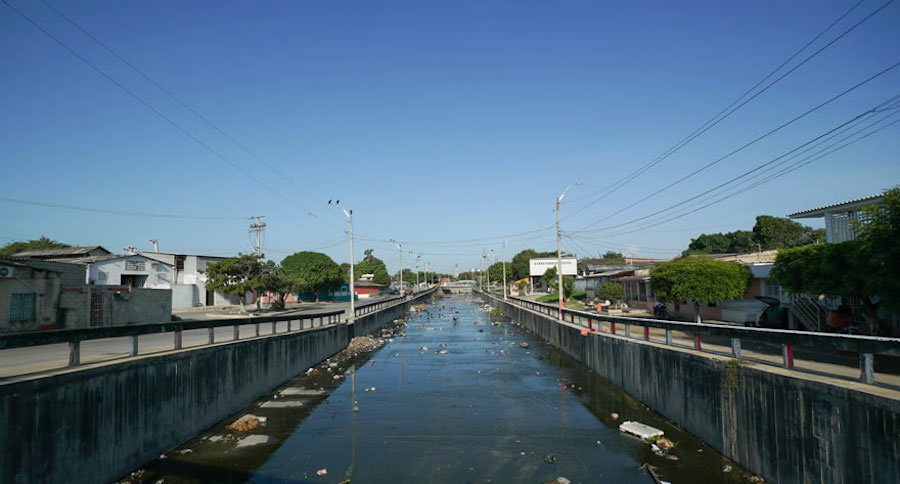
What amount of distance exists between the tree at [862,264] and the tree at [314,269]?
6350cm

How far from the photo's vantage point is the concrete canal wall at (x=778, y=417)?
6129mm

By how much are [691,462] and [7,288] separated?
27644mm

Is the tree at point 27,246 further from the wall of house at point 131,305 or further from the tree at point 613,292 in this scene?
the tree at point 613,292

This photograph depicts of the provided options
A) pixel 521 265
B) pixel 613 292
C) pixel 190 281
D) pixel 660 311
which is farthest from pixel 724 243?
pixel 190 281

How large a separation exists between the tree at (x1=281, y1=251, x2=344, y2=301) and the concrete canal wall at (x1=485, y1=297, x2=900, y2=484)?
210ft

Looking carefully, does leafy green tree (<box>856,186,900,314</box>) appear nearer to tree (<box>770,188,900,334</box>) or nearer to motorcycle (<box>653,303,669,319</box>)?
tree (<box>770,188,900,334</box>)

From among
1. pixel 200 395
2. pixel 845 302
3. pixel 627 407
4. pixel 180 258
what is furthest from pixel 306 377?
pixel 180 258

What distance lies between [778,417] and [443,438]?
21.6 feet

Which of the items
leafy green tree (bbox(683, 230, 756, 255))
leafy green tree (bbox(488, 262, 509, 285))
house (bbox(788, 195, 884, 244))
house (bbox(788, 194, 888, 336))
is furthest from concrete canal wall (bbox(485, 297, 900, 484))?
leafy green tree (bbox(488, 262, 509, 285))

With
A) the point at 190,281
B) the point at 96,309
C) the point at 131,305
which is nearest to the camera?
the point at 96,309

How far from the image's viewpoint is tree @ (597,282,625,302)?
148ft

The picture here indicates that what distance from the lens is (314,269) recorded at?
73.9 metres

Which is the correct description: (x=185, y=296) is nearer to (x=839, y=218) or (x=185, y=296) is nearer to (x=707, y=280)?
(x=707, y=280)

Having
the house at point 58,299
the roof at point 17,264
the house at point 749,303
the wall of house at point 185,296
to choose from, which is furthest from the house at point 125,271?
the house at point 749,303
